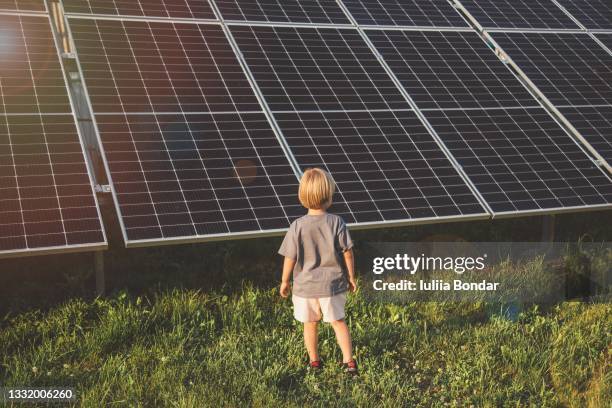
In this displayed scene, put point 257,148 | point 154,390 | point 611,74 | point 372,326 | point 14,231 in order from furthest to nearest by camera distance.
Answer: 1. point 611,74
2. point 257,148
3. point 372,326
4. point 14,231
5. point 154,390

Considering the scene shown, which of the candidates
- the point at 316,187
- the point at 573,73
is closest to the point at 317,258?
the point at 316,187

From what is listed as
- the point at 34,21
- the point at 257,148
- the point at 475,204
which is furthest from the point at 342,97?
the point at 34,21

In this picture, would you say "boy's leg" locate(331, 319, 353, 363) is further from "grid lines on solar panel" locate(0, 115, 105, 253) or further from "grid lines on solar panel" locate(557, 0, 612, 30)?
"grid lines on solar panel" locate(557, 0, 612, 30)

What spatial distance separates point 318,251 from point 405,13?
7.23m

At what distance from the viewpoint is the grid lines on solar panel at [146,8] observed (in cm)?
952

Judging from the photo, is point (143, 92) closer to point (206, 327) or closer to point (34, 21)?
point (34, 21)

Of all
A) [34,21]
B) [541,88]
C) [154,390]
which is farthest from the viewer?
[541,88]

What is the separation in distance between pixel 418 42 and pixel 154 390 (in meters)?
7.46

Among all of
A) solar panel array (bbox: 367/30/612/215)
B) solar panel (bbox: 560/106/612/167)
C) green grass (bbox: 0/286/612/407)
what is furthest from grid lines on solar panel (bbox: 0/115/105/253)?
solar panel (bbox: 560/106/612/167)

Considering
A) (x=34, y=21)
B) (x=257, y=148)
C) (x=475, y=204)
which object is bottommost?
(x=475, y=204)

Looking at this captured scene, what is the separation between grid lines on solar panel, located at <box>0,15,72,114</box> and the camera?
7988 mm

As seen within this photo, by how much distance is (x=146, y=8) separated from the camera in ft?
32.7

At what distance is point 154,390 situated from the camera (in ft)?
18.6

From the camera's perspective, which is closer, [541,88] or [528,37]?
[541,88]
